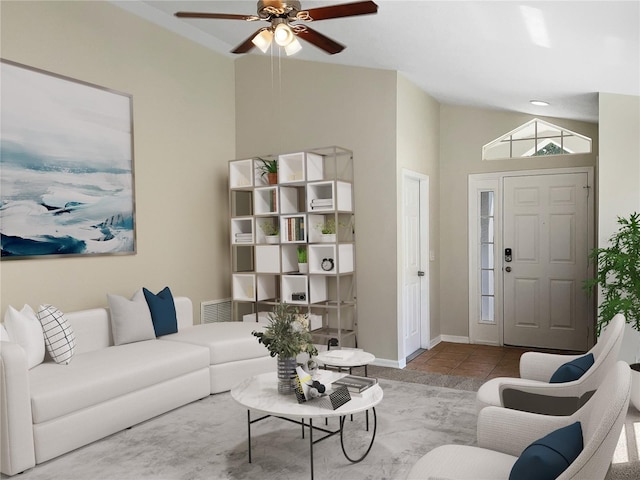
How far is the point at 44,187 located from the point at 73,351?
1366mm

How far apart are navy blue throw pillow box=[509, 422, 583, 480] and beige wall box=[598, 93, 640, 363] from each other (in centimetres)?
315

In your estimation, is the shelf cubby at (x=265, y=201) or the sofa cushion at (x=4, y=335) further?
the shelf cubby at (x=265, y=201)

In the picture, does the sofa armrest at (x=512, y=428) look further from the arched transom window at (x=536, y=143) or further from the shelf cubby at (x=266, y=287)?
the arched transom window at (x=536, y=143)

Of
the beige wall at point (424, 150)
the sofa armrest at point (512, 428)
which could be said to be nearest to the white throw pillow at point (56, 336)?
the sofa armrest at point (512, 428)

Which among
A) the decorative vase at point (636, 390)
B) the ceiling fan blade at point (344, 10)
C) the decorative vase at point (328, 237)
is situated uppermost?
Result: the ceiling fan blade at point (344, 10)

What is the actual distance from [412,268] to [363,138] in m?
1.47

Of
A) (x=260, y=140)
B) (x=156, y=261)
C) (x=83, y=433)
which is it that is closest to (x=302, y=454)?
(x=83, y=433)

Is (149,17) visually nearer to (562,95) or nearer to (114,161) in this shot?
(114,161)

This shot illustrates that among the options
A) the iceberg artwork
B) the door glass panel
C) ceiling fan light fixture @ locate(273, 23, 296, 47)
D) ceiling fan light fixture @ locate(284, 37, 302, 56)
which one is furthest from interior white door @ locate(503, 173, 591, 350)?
the iceberg artwork

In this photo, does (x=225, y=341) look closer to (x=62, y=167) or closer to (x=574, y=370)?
(x=62, y=167)

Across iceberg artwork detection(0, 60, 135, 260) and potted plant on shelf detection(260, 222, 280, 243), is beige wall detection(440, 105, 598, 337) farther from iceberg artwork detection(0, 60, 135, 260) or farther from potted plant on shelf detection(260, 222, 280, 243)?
iceberg artwork detection(0, 60, 135, 260)

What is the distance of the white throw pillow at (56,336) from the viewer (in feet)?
11.4

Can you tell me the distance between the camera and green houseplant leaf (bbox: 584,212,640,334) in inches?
150

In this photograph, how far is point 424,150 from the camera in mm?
5562
